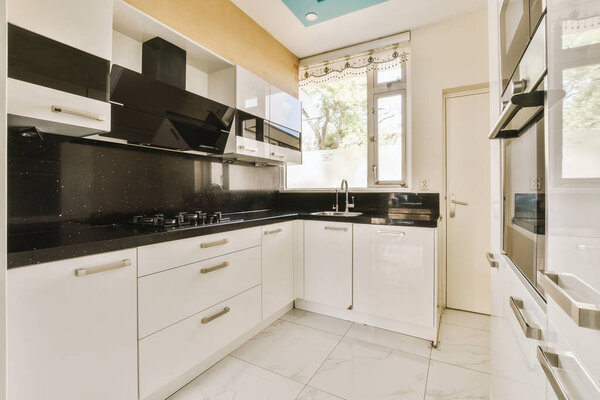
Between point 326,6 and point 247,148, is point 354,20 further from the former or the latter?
point 247,148

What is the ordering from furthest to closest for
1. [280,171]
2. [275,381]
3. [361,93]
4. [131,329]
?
[280,171] → [361,93] → [275,381] → [131,329]

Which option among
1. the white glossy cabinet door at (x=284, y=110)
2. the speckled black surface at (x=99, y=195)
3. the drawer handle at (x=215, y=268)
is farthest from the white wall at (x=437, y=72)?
the drawer handle at (x=215, y=268)

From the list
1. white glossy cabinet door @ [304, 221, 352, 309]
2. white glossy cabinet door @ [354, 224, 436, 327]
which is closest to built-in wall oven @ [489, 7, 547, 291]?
white glossy cabinet door @ [354, 224, 436, 327]

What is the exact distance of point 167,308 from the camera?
131 centimetres

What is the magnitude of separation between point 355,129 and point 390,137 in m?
0.40

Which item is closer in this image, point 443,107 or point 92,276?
point 92,276

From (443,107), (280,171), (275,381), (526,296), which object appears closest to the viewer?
(526,296)

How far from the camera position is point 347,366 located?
1.67 meters

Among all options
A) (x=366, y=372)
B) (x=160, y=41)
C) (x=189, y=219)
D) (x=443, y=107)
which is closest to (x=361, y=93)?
(x=443, y=107)

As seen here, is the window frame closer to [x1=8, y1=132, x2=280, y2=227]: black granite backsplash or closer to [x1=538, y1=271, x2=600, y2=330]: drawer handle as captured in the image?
[x1=8, y1=132, x2=280, y2=227]: black granite backsplash

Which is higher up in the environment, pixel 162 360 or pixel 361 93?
pixel 361 93

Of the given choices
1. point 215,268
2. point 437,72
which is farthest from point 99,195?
point 437,72

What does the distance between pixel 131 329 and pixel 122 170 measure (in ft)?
→ 3.19

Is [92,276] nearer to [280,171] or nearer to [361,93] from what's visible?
[280,171]
